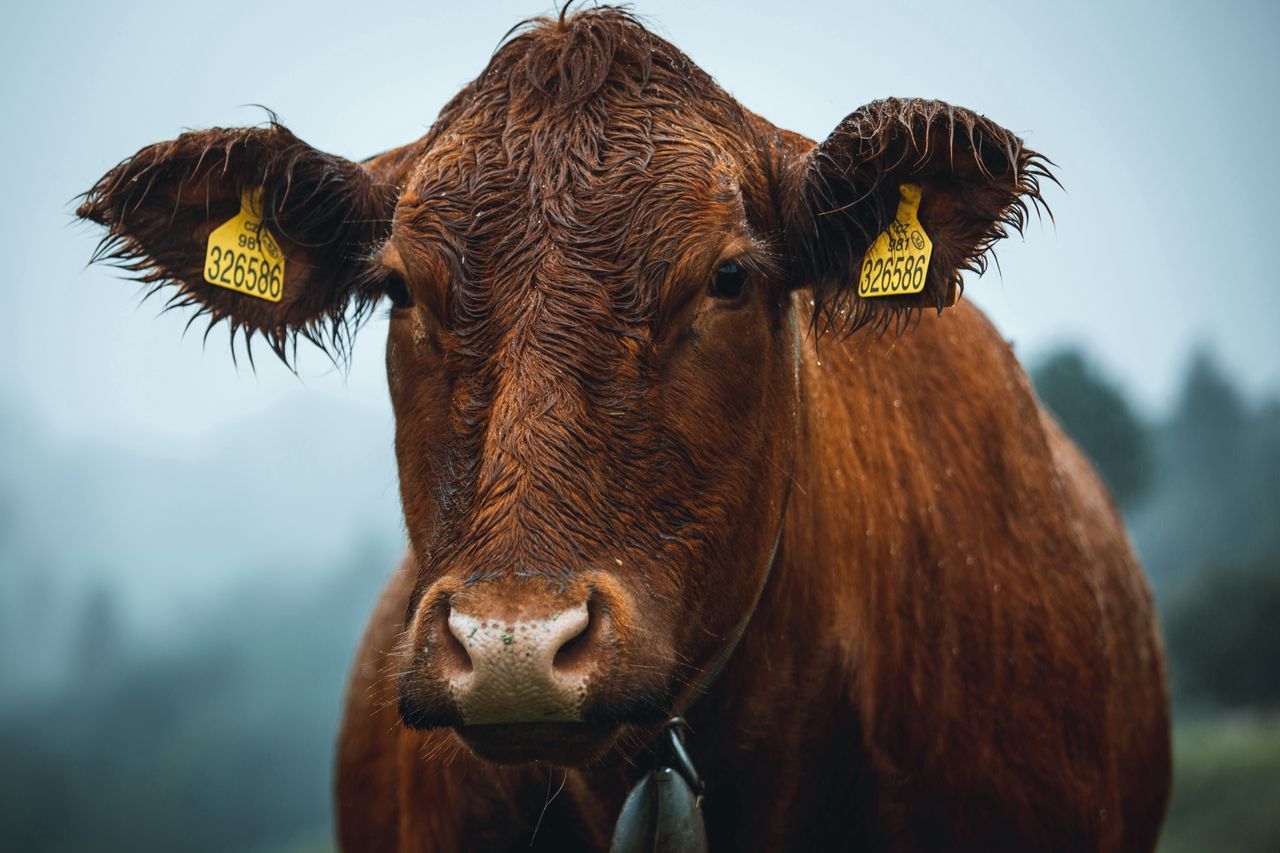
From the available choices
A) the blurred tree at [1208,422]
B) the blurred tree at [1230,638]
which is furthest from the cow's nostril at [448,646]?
the blurred tree at [1208,422]

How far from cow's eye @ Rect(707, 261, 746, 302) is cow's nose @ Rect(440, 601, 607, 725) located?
33.8 inches

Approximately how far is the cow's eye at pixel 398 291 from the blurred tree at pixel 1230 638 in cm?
1700

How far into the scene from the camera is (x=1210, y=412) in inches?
938

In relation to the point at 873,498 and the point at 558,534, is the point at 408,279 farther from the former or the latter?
the point at 873,498

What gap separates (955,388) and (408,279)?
190cm

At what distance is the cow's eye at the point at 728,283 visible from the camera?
102 inches

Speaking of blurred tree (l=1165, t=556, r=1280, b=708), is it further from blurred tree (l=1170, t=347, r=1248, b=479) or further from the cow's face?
the cow's face

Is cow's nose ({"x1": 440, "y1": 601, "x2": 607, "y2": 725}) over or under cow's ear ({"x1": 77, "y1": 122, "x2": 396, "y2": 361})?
under

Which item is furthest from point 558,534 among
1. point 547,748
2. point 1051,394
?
point 1051,394

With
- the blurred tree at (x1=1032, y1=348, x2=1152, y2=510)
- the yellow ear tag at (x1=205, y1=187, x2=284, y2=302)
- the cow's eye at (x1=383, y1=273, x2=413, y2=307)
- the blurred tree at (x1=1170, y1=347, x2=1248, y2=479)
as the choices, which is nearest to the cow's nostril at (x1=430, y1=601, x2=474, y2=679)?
the cow's eye at (x1=383, y1=273, x2=413, y2=307)

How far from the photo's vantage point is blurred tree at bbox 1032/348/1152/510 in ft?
38.7

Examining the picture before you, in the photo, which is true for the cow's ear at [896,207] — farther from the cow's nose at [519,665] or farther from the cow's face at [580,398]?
the cow's nose at [519,665]

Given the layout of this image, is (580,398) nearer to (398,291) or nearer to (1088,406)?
(398,291)

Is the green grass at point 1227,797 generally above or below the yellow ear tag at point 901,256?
below
